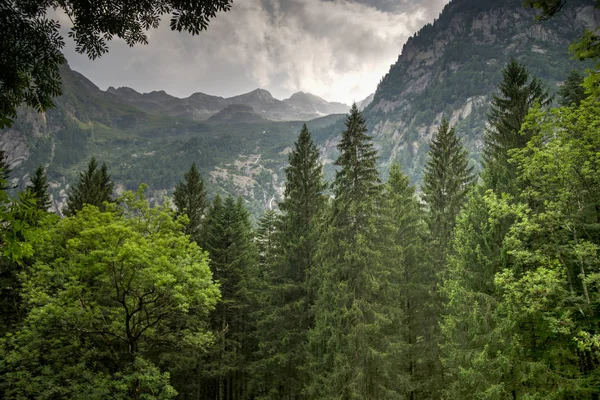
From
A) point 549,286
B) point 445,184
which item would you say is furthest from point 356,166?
point 549,286

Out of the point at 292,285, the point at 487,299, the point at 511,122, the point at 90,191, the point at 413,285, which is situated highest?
the point at 511,122

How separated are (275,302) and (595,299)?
51.3ft

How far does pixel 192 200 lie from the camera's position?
2719 centimetres

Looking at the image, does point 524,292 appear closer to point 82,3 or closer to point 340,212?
point 340,212

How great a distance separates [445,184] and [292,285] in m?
13.4

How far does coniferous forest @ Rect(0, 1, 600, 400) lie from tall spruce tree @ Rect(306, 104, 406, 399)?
95 mm

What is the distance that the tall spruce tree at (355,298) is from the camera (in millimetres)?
14445

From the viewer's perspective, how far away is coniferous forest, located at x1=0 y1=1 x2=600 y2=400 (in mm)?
9422

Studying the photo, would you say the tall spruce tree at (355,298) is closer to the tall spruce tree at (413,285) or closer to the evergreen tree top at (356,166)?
the evergreen tree top at (356,166)

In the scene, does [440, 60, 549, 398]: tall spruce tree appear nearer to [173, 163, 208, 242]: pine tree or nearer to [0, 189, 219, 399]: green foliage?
[0, 189, 219, 399]: green foliage

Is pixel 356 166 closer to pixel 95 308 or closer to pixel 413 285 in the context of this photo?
pixel 413 285

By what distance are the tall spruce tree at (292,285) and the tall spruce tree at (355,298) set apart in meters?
1.64

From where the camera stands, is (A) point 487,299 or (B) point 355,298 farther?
(B) point 355,298

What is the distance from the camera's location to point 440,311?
1795 centimetres
